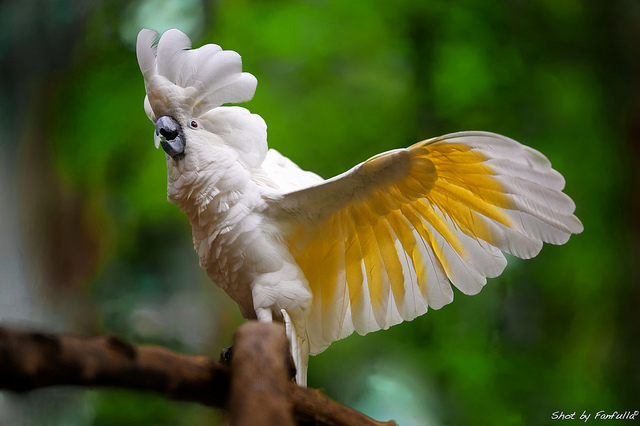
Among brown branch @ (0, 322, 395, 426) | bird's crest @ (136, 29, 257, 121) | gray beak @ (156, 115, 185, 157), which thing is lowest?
brown branch @ (0, 322, 395, 426)

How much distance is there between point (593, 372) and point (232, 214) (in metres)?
1.57

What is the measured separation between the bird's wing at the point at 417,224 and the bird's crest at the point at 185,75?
0.27m

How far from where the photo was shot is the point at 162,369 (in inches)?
29.3

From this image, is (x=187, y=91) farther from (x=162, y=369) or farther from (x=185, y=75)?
(x=162, y=369)

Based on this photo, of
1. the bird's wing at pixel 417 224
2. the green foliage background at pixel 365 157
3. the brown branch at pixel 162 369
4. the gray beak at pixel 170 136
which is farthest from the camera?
the green foliage background at pixel 365 157

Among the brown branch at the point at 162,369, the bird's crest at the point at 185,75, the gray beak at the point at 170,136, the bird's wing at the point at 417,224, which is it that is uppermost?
the bird's crest at the point at 185,75

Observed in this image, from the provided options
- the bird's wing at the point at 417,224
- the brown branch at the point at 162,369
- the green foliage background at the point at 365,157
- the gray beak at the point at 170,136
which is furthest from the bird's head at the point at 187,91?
the green foliage background at the point at 365,157

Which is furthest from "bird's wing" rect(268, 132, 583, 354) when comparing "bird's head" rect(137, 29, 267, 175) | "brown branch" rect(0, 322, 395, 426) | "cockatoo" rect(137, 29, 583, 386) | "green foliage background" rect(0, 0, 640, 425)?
"green foliage background" rect(0, 0, 640, 425)

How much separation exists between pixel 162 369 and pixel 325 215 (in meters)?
0.50

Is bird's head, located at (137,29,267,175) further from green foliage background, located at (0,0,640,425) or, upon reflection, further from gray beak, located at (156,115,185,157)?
green foliage background, located at (0,0,640,425)

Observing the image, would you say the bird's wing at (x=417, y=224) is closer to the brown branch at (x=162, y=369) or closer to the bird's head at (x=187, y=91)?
the bird's head at (x=187, y=91)

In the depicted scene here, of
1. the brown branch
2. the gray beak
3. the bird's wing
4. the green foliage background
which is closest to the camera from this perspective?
the brown branch

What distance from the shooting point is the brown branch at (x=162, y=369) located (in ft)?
2.09

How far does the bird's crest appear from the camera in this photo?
1124mm
